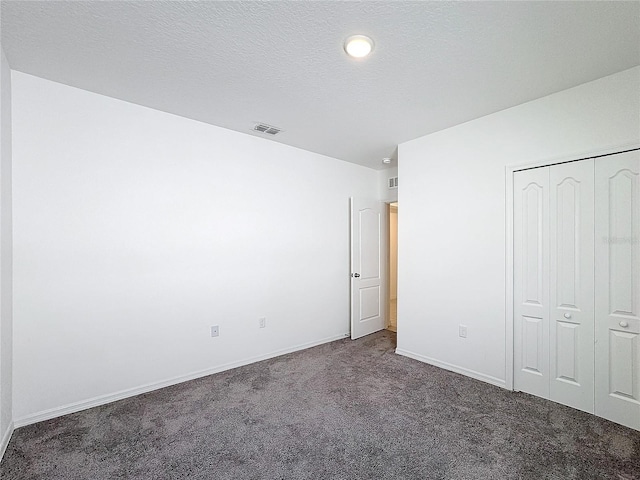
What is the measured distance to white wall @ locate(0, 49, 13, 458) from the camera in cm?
204

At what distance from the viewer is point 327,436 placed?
7.24 ft

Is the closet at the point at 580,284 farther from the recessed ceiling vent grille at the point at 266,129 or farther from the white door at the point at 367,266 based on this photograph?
the recessed ceiling vent grille at the point at 266,129

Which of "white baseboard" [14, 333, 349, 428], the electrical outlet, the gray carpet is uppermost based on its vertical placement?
the electrical outlet

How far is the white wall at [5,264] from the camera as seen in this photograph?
204 centimetres

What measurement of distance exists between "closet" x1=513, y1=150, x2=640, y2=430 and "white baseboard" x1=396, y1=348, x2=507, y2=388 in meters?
0.19

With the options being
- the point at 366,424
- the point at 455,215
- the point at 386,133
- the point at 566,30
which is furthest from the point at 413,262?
the point at 566,30

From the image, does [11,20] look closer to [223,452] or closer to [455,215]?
[223,452]

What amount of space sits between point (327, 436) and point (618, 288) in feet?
7.99

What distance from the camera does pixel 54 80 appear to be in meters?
2.42

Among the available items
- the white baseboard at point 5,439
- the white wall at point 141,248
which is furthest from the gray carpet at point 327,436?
the white wall at point 141,248

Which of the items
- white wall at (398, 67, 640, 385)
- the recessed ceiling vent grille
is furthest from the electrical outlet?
the recessed ceiling vent grille

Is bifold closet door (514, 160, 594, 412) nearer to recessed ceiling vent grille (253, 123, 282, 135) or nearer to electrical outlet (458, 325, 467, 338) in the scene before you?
electrical outlet (458, 325, 467, 338)

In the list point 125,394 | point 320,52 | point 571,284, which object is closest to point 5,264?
point 125,394

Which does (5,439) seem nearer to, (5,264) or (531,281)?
(5,264)
